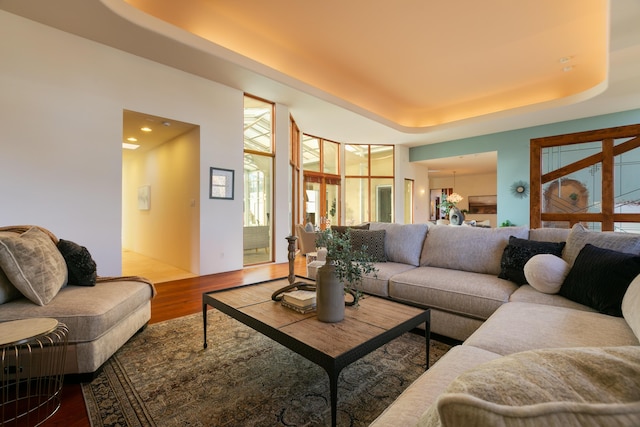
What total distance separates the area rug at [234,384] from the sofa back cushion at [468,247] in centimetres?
84

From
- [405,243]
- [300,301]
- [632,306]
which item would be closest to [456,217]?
[405,243]

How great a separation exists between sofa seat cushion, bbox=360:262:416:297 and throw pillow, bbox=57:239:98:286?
2.16 meters

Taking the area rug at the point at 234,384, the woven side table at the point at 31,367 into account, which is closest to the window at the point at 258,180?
the area rug at the point at 234,384

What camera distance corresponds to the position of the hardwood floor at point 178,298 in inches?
60.1

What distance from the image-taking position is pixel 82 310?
5.91ft

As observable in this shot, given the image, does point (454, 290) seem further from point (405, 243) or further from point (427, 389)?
point (427, 389)

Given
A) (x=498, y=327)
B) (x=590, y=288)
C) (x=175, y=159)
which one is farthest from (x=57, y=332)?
(x=175, y=159)

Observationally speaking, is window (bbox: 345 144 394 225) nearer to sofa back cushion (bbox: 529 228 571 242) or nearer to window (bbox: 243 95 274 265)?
window (bbox: 243 95 274 265)

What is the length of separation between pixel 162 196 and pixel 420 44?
537 cm

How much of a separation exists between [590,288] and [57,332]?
3.05 metres

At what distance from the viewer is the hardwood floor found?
153 cm

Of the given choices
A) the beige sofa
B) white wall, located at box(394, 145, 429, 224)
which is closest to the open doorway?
the beige sofa

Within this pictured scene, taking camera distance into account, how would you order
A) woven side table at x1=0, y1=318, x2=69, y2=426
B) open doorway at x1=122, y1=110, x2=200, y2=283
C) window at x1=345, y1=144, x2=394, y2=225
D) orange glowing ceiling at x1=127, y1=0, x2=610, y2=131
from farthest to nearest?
window at x1=345, y1=144, x2=394, y2=225
open doorway at x1=122, y1=110, x2=200, y2=283
orange glowing ceiling at x1=127, y1=0, x2=610, y2=131
woven side table at x1=0, y1=318, x2=69, y2=426

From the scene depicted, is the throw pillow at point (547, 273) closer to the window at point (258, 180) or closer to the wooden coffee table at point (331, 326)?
the wooden coffee table at point (331, 326)
